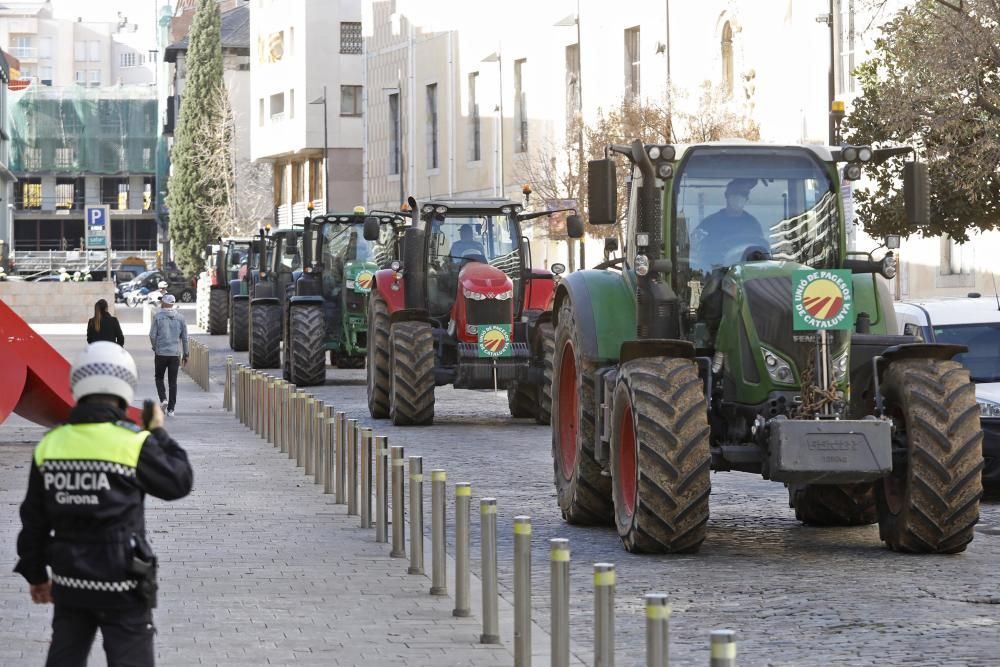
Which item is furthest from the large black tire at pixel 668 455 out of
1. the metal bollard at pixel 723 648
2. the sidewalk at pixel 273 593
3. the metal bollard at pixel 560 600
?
the metal bollard at pixel 723 648

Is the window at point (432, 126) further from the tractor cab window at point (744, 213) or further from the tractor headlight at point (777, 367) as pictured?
the tractor headlight at point (777, 367)

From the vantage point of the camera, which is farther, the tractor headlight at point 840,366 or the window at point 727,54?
the window at point 727,54

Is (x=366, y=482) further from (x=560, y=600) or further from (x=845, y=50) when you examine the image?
(x=845, y=50)

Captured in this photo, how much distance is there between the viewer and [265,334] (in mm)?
34594

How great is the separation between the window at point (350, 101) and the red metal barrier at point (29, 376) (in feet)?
200

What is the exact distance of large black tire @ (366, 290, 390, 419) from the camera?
23547mm

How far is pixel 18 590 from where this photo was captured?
36.4 ft

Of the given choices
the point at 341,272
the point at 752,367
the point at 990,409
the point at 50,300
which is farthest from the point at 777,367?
the point at 50,300

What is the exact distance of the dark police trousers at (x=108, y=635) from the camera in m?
6.40

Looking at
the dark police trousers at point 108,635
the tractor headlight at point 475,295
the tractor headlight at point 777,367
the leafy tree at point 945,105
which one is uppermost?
A: the leafy tree at point 945,105

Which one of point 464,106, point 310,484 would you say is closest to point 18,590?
point 310,484

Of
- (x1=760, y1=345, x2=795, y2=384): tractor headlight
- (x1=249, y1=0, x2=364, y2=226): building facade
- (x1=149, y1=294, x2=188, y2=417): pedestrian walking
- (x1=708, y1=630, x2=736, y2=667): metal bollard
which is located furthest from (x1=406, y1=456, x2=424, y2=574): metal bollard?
(x1=249, y1=0, x2=364, y2=226): building facade

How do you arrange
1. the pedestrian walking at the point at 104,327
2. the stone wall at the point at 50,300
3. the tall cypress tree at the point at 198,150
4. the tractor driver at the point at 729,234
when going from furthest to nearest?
the tall cypress tree at the point at 198,150
the stone wall at the point at 50,300
the pedestrian walking at the point at 104,327
the tractor driver at the point at 729,234

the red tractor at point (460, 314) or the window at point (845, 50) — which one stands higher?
the window at point (845, 50)
